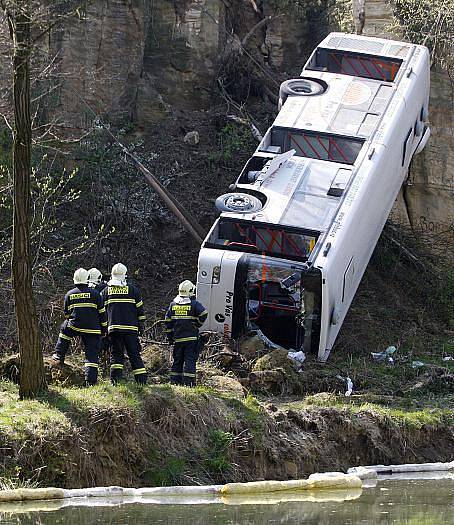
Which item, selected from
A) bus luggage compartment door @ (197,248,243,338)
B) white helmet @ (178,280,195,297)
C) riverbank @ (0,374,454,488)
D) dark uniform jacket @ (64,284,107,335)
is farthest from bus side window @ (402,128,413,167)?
dark uniform jacket @ (64,284,107,335)

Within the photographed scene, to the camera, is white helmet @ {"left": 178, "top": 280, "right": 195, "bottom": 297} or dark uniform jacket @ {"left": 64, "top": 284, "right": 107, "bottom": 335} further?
white helmet @ {"left": 178, "top": 280, "right": 195, "bottom": 297}

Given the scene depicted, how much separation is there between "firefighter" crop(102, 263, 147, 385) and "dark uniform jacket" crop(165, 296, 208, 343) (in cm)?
38

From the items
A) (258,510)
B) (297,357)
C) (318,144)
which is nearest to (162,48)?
(318,144)

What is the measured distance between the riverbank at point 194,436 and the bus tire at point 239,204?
2.73 meters

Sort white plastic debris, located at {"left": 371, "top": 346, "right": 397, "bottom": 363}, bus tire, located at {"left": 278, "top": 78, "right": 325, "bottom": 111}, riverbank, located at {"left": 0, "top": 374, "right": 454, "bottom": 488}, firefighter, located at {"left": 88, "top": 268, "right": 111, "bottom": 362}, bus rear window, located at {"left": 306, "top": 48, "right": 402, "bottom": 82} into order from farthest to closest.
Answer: bus rear window, located at {"left": 306, "top": 48, "right": 402, "bottom": 82} → bus tire, located at {"left": 278, "top": 78, "right": 325, "bottom": 111} → white plastic debris, located at {"left": 371, "top": 346, "right": 397, "bottom": 363} → firefighter, located at {"left": 88, "top": 268, "right": 111, "bottom": 362} → riverbank, located at {"left": 0, "top": 374, "right": 454, "bottom": 488}

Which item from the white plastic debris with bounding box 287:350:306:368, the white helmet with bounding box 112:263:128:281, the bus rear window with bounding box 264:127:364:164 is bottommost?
the white plastic debris with bounding box 287:350:306:368

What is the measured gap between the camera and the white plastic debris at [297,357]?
1427 centimetres

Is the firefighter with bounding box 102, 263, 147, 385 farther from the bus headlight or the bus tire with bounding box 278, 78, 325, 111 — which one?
the bus tire with bounding box 278, 78, 325, 111

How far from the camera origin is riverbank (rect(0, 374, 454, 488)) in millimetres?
11188

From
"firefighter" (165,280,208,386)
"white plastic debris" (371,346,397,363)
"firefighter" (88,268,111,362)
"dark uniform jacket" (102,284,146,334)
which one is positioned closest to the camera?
"dark uniform jacket" (102,284,146,334)

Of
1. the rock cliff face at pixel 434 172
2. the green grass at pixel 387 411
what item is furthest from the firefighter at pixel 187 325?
the rock cliff face at pixel 434 172

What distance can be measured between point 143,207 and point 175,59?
3298mm

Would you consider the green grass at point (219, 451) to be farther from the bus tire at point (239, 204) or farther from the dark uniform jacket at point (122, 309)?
the bus tire at point (239, 204)

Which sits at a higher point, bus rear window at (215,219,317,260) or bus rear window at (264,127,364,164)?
bus rear window at (264,127,364,164)
